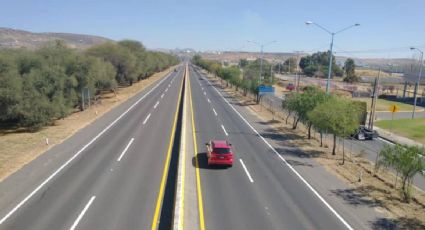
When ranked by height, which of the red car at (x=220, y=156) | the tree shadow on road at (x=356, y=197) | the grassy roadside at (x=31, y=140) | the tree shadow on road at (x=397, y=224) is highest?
the red car at (x=220, y=156)

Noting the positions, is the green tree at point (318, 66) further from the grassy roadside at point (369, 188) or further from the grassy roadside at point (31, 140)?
the grassy roadside at point (369, 188)

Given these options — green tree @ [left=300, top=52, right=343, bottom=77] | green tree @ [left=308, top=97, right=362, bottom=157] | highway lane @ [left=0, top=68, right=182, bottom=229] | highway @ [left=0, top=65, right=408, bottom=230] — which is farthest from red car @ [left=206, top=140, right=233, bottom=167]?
green tree @ [left=300, top=52, right=343, bottom=77]

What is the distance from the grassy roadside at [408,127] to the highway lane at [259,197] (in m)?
19.7

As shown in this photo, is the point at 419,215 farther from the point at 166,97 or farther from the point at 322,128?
the point at 166,97

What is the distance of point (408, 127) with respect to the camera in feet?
147

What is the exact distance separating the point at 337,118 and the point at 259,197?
1117cm

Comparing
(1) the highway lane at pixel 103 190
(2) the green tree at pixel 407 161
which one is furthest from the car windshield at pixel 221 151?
(2) the green tree at pixel 407 161

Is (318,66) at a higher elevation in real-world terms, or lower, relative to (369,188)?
higher

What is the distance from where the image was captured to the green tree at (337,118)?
27.0 metres

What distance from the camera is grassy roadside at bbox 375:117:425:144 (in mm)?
40162

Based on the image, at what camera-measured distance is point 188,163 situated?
24281 millimetres

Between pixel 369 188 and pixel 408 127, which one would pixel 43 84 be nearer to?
pixel 369 188

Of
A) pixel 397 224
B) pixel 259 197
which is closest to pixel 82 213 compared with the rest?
pixel 259 197

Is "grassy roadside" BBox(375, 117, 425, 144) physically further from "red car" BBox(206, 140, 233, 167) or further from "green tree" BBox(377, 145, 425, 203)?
"red car" BBox(206, 140, 233, 167)
